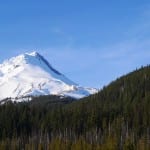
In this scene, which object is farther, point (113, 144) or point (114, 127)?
point (114, 127)

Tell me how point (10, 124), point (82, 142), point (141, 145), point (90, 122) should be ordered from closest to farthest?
point (141, 145)
point (82, 142)
point (90, 122)
point (10, 124)

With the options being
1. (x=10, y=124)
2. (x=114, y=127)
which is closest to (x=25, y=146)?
(x=114, y=127)

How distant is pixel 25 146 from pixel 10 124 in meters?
38.8

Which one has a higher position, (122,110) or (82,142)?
(122,110)

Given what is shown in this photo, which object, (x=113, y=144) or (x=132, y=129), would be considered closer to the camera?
(x=113, y=144)

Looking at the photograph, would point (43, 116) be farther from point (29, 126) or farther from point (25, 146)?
point (25, 146)

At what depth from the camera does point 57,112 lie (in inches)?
7712

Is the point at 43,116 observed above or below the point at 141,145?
above

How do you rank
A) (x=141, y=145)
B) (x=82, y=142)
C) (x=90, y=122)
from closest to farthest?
(x=141, y=145) < (x=82, y=142) < (x=90, y=122)

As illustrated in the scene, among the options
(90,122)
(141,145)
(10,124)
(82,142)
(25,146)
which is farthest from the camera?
(10,124)

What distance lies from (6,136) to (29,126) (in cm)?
1522

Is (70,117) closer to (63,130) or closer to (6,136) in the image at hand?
(63,130)

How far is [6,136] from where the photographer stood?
182m

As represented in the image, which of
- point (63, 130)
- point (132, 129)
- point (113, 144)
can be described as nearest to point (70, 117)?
point (63, 130)
